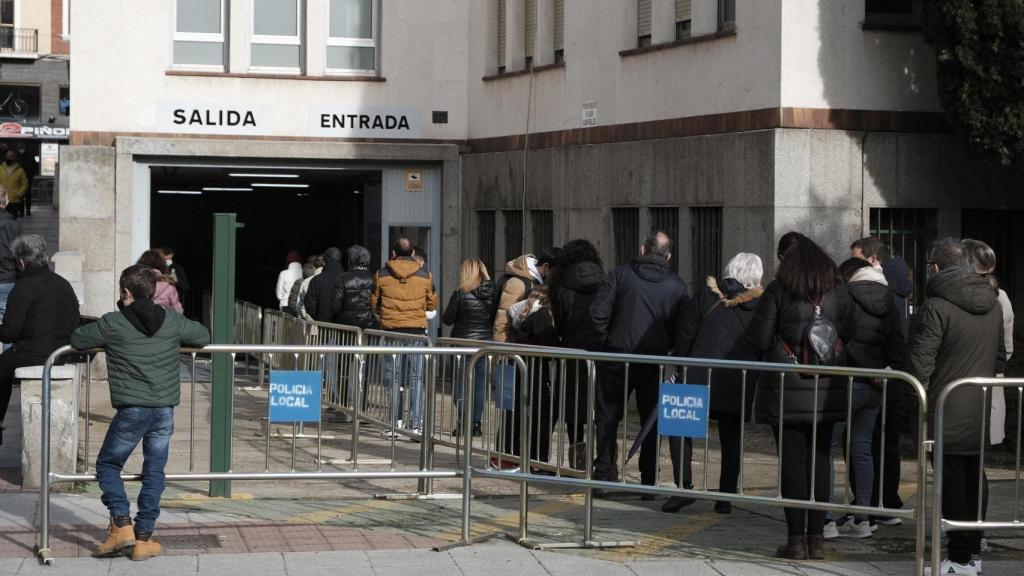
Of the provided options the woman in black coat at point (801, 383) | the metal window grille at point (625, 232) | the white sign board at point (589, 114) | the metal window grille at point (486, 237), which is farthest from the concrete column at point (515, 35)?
the woman in black coat at point (801, 383)

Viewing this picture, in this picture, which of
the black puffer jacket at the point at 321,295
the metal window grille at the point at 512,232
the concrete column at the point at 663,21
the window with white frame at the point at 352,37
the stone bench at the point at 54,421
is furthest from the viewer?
the window with white frame at the point at 352,37

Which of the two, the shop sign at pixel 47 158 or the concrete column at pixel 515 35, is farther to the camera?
the shop sign at pixel 47 158

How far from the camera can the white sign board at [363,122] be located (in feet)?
76.4

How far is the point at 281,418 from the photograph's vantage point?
937 centimetres

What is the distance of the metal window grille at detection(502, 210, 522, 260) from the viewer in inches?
854

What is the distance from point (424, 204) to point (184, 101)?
3.74m

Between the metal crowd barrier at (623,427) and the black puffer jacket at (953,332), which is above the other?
the black puffer jacket at (953,332)

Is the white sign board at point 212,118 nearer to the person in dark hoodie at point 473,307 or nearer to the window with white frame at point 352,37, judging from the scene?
the window with white frame at point 352,37

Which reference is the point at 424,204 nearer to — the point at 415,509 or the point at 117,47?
the point at 117,47

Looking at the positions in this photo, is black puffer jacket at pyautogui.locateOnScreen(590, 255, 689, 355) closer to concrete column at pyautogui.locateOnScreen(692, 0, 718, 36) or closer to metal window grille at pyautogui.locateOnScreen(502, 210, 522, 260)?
concrete column at pyautogui.locateOnScreen(692, 0, 718, 36)

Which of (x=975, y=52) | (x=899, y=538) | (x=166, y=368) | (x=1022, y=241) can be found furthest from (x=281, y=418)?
(x=1022, y=241)

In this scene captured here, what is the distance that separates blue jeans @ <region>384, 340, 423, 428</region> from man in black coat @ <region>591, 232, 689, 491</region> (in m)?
1.21

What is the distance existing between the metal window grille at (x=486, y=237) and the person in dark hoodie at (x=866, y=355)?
43.1 ft

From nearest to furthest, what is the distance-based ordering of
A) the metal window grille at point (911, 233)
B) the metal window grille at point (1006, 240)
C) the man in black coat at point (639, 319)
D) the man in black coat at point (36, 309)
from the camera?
1. the man in black coat at point (639, 319)
2. the man in black coat at point (36, 309)
3. the metal window grille at point (911, 233)
4. the metal window grille at point (1006, 240)
